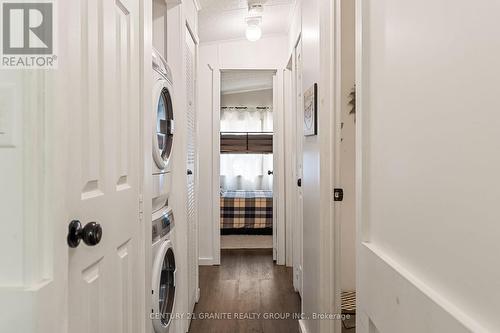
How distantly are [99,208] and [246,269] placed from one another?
10.8ft

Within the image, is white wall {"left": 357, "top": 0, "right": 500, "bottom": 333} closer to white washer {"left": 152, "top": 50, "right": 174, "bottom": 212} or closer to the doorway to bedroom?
white washer {"left": 152, "top": 50, "right": 174, "bottom": 212}

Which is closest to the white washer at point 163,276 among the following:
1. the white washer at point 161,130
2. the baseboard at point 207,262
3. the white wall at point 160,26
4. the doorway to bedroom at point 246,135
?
the white washer at point 161,130

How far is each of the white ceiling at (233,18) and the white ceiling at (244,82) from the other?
6.19ft

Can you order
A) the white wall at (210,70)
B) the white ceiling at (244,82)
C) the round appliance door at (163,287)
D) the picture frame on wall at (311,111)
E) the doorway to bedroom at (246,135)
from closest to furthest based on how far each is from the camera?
the round appliance door at (163,287)
the picture frame on wall at (311,111)
the white wall at (210,70)
the white ceiling at (244,82)
the doorway to bedroom at (246,135)

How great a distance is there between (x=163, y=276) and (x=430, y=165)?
172cm

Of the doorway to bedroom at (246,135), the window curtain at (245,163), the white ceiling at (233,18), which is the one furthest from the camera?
the window curtain at (245,163)

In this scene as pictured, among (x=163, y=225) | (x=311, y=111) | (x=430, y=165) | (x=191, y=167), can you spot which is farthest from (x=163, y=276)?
(x=430, y=165)

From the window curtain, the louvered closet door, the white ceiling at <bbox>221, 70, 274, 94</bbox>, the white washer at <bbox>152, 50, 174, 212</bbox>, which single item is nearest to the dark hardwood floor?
the louvered closet door

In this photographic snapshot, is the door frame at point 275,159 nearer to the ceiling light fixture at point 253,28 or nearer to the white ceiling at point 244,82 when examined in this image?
the ceiling light fixture at point 253,28

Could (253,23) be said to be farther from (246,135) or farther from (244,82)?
(246,135)

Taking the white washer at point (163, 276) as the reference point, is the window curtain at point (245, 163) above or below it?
above

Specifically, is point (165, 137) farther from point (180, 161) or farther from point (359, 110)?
point (359, 110)

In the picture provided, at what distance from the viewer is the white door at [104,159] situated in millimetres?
936

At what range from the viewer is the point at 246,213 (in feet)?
16.5
